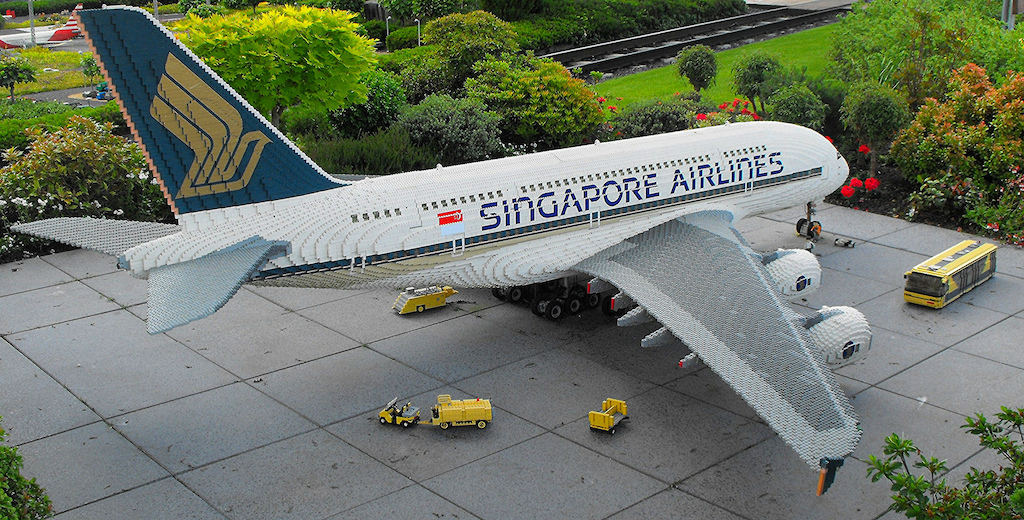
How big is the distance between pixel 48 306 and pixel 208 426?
8.87 metres

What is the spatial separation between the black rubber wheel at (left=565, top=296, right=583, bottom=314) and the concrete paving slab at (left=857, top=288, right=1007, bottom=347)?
286 inches

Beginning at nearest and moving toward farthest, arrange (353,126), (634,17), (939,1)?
(353,126) → (939,1) → (634,17)

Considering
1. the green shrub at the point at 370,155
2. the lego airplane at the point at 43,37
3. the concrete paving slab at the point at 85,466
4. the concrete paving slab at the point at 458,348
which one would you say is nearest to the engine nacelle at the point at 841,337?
the concrete paving slab at the point at 458,348

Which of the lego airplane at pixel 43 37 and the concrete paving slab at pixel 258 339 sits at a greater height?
the lego airplane at pixel 43 37

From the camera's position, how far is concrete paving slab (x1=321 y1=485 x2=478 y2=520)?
1573 centimetres

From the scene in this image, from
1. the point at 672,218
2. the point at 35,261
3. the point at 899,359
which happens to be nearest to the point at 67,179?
the point at 35,261

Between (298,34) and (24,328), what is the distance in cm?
1369

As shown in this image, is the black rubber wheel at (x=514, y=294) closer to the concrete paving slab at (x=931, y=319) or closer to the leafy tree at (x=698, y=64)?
the concrete paving slab at (x=931, y=319)

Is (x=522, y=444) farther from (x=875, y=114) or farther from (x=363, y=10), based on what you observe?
(x=363, y=10)

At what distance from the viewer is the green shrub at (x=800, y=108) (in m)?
34.3

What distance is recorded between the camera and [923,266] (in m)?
24.3

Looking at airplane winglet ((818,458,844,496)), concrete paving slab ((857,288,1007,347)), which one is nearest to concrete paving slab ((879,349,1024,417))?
concrete paving slab ((857,288,1007,347))

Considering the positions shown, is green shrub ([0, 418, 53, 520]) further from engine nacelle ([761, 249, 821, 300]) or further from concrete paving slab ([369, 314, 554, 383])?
engine nacelle ([761, 249, 821, 300])

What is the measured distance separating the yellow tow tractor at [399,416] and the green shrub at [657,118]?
20195mm
